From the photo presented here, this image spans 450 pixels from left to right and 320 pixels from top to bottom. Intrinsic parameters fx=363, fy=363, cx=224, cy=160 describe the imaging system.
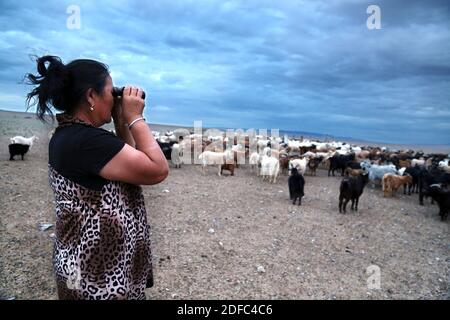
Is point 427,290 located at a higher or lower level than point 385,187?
lower

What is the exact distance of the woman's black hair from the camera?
1.75m

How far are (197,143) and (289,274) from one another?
14.4 m

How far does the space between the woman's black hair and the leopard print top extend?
1.08 ft

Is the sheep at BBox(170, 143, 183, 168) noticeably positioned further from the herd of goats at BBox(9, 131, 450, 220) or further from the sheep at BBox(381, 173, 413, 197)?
the sheep at BBox(381, 173, 413, 197)

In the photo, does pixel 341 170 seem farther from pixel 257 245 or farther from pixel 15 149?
pixel 15 149

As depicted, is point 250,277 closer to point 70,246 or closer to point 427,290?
point 427,290

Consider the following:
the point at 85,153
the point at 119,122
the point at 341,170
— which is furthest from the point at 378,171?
the point at 85,153

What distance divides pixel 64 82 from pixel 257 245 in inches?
216

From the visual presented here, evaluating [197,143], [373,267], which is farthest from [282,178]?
[373,267]

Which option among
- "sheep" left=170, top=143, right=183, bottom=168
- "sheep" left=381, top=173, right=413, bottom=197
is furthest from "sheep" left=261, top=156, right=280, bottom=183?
"sheep" left=170, top=143, right=183, bottom=168

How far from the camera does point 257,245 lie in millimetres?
6680

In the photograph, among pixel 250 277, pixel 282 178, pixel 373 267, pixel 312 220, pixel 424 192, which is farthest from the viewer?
pixel 282 178

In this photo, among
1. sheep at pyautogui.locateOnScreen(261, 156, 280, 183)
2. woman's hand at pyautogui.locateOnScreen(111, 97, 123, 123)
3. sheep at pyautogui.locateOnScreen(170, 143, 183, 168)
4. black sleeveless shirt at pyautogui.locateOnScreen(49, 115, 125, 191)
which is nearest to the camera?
black sleeveless shirt at pyautogui.locateOnScreen(49, 115, 125, 191)

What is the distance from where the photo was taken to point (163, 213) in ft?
26.7
